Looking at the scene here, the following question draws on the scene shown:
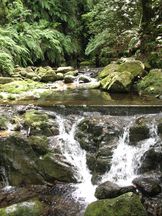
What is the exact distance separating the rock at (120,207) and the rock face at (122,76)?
5.46 meters

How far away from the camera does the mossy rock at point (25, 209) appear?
6102 millimetres

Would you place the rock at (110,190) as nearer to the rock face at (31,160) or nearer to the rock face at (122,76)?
the rock face at (31,160)

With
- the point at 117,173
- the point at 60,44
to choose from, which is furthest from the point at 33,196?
the point at 60,44

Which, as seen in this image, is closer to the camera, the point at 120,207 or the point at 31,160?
the point at 120,207

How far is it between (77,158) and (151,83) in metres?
4.16

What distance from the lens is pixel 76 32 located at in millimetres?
23844

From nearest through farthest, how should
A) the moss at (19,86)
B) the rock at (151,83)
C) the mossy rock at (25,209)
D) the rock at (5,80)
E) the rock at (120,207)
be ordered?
the rock at (120,207), the mossy rock at (25,209), the rock at (151,83), the moss at (19,86), the rock at (5,80)

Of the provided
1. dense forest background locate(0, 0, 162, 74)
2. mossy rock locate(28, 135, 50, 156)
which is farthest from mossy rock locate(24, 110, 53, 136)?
dense forest background locate(0, 0, 162, 74)

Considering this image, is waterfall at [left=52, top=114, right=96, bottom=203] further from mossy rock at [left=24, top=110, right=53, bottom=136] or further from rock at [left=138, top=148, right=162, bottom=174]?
rock at [left=138, top=148, right=162, bottom=174]

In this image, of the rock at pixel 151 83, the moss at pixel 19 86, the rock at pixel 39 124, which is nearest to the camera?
the rock at pixel 39 124

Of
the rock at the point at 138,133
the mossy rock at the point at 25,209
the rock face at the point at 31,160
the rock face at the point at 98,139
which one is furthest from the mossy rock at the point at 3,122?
the rock at the point at 138,133

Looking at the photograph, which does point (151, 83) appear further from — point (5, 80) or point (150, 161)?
point (5, 80)

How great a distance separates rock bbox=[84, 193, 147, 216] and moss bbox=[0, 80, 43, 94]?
626 cm

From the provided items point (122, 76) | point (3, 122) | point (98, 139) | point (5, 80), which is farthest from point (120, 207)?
point (5, 80)
